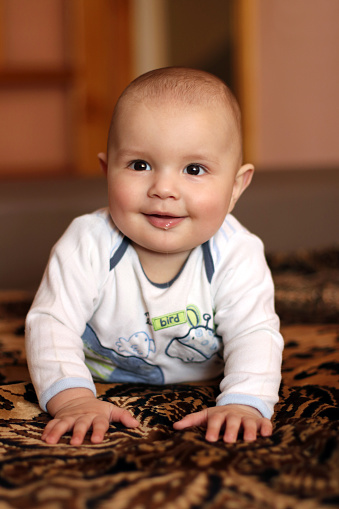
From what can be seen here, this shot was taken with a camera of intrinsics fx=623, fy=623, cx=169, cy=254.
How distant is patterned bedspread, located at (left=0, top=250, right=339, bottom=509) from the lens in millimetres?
556

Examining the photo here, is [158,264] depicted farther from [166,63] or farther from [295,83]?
[166,63]

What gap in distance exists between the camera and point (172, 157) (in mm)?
878

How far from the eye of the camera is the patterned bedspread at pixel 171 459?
21.9 inches

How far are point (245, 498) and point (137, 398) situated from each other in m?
0.35

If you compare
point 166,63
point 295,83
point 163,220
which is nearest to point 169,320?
point 163,220

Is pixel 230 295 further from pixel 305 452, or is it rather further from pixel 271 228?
pixel 271 228

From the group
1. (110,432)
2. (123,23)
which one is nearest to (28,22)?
(123,23)

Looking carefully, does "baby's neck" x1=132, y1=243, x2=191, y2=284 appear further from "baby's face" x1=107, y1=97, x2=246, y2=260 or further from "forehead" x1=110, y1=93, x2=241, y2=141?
"forehead" x1=110, y1=93, x2=241, y2=141

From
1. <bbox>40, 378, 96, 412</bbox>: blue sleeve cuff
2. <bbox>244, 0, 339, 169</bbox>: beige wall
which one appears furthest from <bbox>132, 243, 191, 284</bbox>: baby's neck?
<bbox>244, 0, 339, 169</bbox>: beige wall

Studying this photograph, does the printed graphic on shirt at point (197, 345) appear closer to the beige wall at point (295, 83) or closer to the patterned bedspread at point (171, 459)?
the patterned bedspread at point (171, 459)

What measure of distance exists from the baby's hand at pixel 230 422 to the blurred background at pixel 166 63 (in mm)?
1728

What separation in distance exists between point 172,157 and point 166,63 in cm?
436

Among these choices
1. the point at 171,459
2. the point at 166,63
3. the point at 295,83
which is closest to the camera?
the point at 171,459

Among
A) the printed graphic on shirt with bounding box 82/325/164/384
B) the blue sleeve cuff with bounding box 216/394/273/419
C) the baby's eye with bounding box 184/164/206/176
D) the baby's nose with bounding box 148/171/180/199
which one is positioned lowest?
the printed graphic on shirt with bounding box 82/325/164/384
